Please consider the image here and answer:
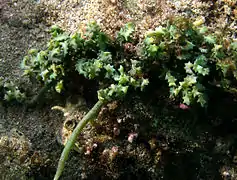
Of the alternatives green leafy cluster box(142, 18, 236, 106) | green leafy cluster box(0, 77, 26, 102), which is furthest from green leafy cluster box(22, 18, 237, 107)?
green leafy cluster box(0, 77, 26, 102)

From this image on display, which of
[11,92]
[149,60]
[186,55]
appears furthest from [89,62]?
[11,92]

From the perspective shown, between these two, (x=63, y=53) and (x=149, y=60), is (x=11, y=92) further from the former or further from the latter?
(x=149, y=60)

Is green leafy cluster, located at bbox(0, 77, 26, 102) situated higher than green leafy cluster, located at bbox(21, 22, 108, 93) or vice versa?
green leafy cluster, located at bbox(21, 22, 108, 93)

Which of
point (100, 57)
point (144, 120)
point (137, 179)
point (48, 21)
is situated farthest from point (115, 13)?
point (137, 179)

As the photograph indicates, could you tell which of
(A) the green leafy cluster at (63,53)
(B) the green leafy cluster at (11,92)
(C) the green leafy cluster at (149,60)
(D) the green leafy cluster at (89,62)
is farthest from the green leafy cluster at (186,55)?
(B) the green leafy cluster at (11,92)

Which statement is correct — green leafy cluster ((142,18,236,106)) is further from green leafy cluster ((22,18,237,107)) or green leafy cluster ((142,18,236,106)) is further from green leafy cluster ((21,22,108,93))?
green leafy cluster ((21,22,108,93))

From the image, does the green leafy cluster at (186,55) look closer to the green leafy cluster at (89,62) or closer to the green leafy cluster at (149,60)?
the green leafy cluster at (149,60)
